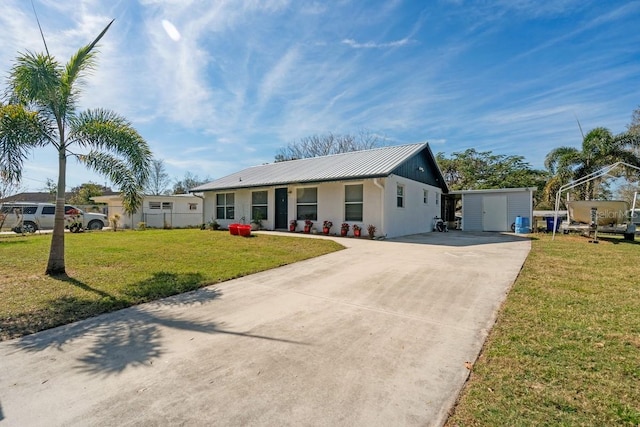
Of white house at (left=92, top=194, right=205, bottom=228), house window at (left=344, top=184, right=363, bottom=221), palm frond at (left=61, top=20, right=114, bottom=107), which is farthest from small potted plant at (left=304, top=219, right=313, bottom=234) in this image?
white house at (left=92, top=194, right=205, bottom=228)

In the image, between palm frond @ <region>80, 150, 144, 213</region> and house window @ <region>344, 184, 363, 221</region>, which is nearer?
palm frond @ <region>80, 150, 144, 213</region>

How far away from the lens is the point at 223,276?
601 centimetres

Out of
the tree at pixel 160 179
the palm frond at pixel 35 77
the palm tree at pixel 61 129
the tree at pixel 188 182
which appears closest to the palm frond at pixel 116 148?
the palm tree at pixel 61 129

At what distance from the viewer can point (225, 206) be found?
58.8ft

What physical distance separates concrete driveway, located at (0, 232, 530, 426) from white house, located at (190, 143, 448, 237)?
7.39 meters

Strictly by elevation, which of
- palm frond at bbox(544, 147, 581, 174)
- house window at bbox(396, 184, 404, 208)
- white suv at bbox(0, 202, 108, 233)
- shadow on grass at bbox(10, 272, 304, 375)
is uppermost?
palm frond at bbox(544, 147, 581, 174)

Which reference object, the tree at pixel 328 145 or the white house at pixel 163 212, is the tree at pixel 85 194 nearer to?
the white house at pixel 163 212

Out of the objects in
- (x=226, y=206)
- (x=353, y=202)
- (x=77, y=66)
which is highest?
(x=77, y=66)

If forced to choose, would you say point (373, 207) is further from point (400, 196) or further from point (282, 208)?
point (282, 208)

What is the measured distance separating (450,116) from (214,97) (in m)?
15.5

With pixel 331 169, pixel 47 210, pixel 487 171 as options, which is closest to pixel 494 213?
pixel 331 169

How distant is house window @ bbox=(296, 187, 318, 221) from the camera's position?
14.1 metres

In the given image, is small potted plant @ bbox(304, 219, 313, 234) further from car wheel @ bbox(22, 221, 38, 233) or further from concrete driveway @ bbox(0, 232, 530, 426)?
car wheel @ bbox(22, 221, 38, 233)

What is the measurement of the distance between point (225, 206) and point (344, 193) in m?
8.13
